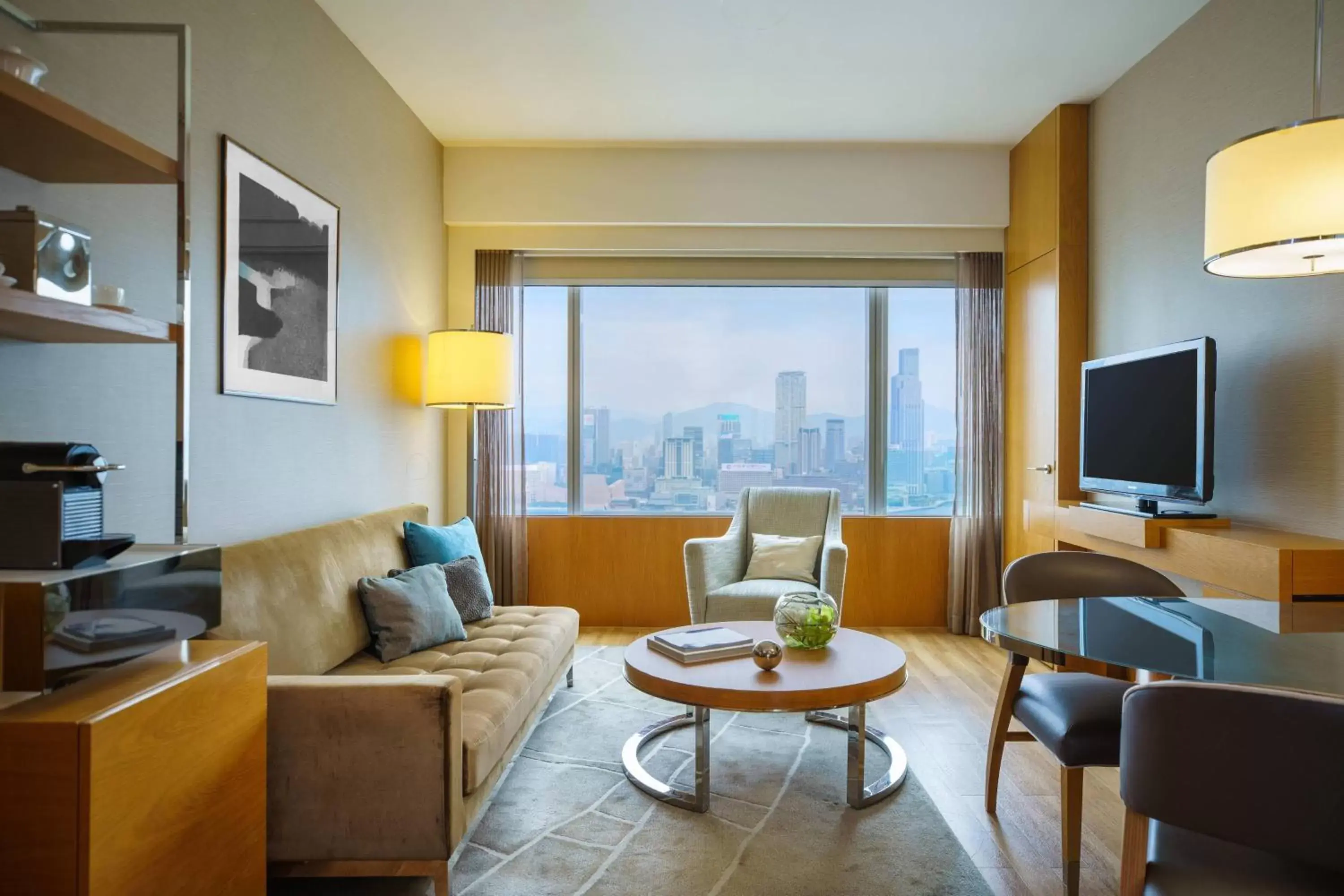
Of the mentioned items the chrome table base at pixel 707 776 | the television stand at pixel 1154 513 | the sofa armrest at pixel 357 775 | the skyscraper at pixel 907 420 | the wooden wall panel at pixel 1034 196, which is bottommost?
the chrome table base at pixel 707 776

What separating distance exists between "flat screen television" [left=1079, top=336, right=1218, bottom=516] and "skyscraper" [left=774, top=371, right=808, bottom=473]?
5.75 feet

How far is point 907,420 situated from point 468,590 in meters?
3.03

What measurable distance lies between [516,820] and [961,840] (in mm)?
1302

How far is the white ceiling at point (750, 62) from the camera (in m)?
3.22

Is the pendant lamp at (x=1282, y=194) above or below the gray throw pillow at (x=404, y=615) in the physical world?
above

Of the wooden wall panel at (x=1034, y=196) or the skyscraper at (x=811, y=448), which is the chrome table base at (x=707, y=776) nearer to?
the skyscraper at (x=811, y=448)

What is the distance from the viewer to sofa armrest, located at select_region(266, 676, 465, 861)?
6.17 feet

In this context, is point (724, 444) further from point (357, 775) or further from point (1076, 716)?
point (357, 775)

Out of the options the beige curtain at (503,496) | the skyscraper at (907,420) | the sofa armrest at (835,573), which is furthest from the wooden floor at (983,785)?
the beige curtain at (503,496)

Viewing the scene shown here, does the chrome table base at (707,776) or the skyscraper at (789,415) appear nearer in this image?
the chrome table base at (707,776)

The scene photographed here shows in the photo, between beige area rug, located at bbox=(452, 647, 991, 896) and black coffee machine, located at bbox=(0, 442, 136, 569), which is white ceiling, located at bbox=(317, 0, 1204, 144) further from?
beige area rug, located at bbox=(452, 647, 991, 896)

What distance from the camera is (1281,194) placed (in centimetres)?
158

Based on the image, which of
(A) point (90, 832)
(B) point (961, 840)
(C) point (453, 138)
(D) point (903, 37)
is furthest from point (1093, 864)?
(C) point (453, 138)

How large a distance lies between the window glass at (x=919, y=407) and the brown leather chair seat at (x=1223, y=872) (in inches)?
148
